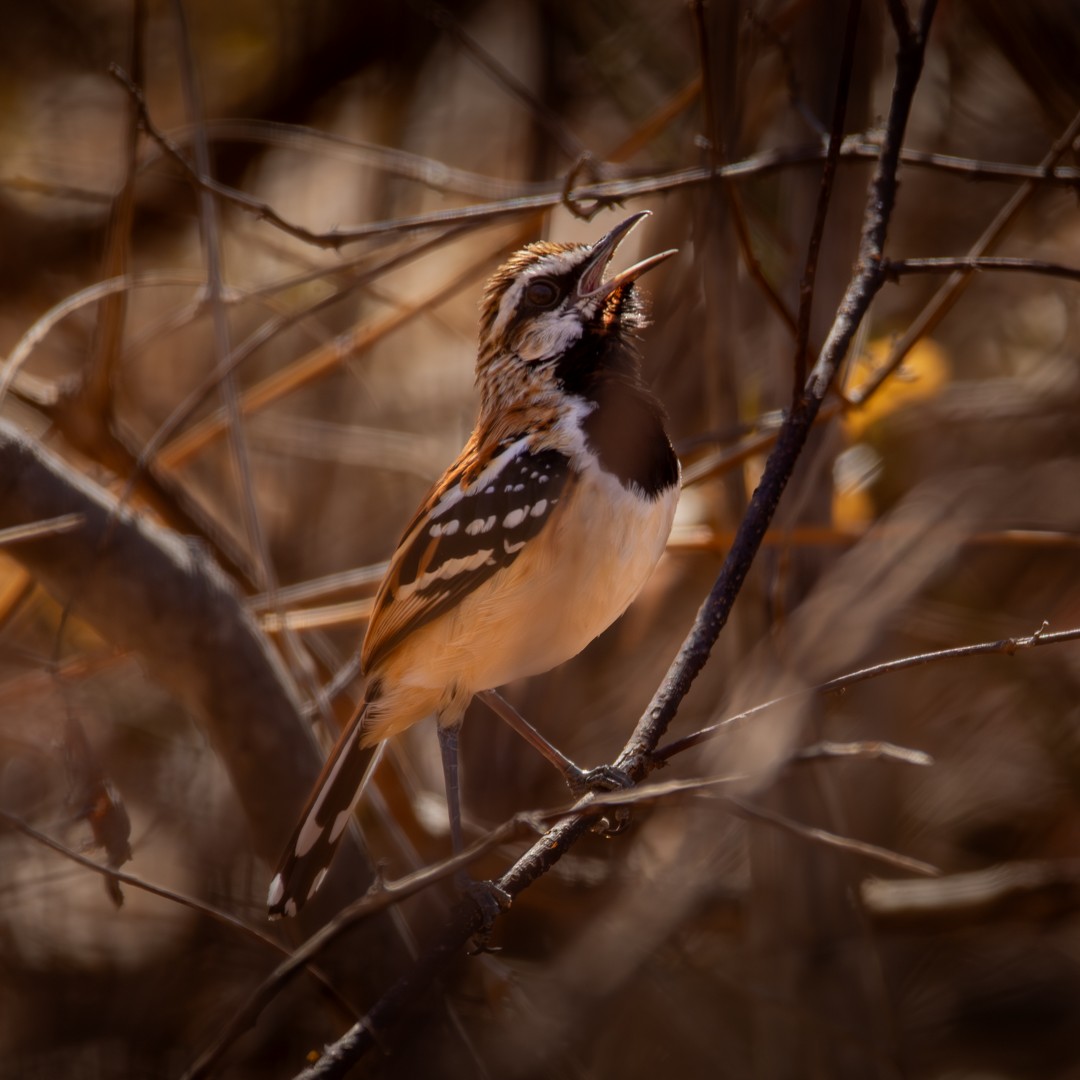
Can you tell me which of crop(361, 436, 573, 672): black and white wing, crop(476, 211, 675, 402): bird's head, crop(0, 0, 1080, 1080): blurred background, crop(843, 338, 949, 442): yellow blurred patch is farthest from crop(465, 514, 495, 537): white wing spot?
crop(843, 338, 949, 442): yellow blurred patch

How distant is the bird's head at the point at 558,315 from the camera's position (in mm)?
3648

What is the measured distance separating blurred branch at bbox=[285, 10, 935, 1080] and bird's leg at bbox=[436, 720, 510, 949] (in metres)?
0.21

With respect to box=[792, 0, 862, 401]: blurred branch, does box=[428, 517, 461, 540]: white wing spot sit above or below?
below

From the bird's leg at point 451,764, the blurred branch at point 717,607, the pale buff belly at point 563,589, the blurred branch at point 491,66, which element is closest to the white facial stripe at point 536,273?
the blurred branch at point 491,66

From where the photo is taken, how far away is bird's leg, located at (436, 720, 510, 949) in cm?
295

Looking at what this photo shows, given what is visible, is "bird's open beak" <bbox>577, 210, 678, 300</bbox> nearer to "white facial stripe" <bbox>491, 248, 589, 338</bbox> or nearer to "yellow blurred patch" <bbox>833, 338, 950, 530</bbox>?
"white facial stripe" <bbox>491, 248, 589, 338</bbox>

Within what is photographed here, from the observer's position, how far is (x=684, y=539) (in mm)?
4562

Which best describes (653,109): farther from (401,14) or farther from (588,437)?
(588,437)

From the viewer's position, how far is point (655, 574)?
5.41m

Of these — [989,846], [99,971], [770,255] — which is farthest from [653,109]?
[99,971]

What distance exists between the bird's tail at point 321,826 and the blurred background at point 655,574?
29 centimetres

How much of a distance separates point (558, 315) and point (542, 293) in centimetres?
11

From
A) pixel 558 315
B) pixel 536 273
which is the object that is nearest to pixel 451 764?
pixel 558 315

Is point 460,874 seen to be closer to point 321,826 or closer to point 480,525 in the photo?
point 321,826
